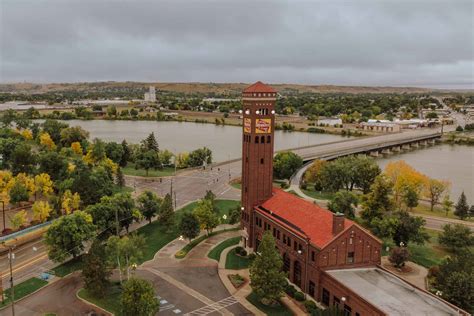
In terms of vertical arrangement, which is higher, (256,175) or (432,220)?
(256,175)

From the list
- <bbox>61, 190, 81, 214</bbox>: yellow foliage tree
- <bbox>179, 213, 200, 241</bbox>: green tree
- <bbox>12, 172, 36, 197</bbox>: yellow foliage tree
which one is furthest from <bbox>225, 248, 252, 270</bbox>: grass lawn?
<bbox>12, 172, 36, 197</bbox>: yellow foliage tree

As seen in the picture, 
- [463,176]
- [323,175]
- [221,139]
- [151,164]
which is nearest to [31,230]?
[151,164]

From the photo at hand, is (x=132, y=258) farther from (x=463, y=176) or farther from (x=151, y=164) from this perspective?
(x=463, y=176)

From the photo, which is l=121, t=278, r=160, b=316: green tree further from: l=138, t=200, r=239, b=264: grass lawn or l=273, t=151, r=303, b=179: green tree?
l=273, t=151, r=303, b=179: green tree


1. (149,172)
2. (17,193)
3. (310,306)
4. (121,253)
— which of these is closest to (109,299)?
(121,253)

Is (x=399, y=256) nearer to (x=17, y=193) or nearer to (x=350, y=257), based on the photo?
(x=350, y=257)

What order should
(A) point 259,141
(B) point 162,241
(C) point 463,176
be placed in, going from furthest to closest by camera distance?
(C) point 463,176
(B) point 162,241
(A) point 259,141
